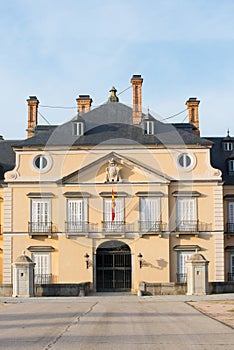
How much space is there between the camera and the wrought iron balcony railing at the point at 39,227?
1841 inches

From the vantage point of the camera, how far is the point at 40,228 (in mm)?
46875

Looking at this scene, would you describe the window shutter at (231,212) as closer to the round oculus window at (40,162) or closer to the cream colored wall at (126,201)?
the cream colored wall at (126,201)

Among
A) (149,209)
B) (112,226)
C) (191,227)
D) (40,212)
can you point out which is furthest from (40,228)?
(191,227)

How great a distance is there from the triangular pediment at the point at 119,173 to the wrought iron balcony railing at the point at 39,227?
309cm

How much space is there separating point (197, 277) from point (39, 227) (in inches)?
→ 483

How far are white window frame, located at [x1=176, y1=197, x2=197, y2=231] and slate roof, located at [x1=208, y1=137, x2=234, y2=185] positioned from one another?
3.22 meters

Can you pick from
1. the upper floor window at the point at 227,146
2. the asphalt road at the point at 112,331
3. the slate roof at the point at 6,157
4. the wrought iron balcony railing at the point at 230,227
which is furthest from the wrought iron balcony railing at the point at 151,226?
the asphalt road at the point at 112,331

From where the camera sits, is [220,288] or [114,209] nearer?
[220,288]

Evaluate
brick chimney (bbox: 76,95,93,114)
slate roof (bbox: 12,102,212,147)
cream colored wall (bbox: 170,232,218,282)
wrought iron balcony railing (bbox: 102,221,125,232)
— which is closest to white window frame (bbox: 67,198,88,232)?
wrought iron balcony railing (bbox: 102,221,125,232)

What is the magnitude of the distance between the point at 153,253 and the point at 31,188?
948cm

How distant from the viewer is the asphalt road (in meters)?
15.1

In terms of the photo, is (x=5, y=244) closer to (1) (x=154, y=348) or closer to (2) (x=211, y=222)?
(2) (x=211, y=222)

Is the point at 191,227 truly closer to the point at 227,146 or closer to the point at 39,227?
the point at 227,146

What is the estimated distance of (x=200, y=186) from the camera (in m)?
47.3
